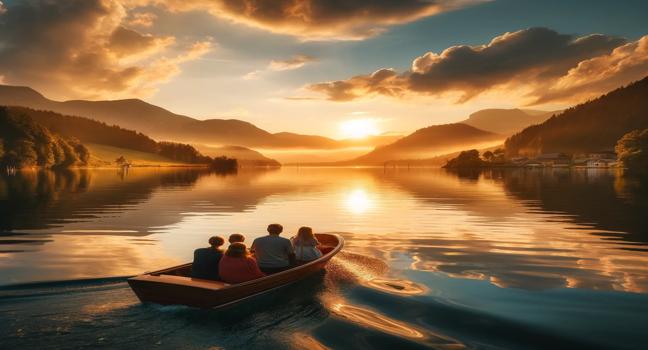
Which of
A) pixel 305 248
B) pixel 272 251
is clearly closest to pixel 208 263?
pixel 272 251

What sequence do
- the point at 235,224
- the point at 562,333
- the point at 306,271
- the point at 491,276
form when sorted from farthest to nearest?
the point at 235,224 → the point at 491,276 → the point at 306,271 → the point at 562,333

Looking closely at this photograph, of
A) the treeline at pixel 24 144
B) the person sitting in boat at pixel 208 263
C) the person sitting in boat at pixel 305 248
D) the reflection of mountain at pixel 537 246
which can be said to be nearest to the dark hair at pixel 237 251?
the person sitting in boat at pixel 208 263

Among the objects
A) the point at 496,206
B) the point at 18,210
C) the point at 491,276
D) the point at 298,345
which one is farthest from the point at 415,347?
the point at 18,210

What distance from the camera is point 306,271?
1859 centimetres

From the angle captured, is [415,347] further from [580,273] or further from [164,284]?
[580,273]

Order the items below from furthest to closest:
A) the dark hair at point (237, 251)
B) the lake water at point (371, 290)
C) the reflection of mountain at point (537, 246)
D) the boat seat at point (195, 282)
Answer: the reflection of mountain at point (537, 246) < the dark hair at point (237, 251) < the boat seat at point (195, 282) < the lake water at point (371, 290)

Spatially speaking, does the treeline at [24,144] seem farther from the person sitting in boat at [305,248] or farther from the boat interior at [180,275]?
the boat interior at [180,275]

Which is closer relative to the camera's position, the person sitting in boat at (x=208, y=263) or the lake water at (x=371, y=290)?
the lake water at (x=371, y=290)

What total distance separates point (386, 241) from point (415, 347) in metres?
17.8

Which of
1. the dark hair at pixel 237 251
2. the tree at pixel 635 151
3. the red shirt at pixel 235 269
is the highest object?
the tree at pixel 635 151

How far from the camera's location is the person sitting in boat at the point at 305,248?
65.4 feet

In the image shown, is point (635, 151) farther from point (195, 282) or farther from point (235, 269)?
point (195, 282)

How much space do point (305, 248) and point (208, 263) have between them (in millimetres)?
5140

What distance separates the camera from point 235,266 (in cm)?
1551
